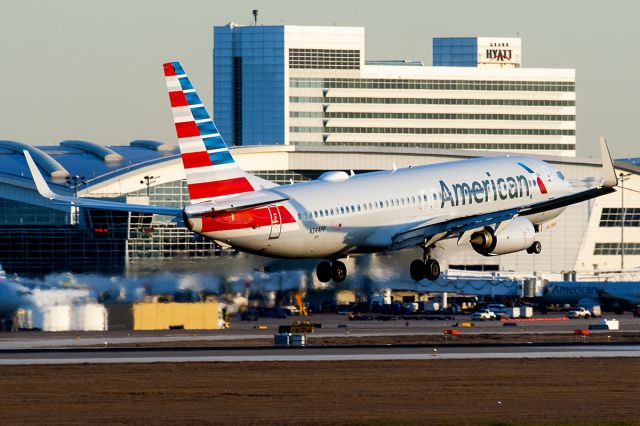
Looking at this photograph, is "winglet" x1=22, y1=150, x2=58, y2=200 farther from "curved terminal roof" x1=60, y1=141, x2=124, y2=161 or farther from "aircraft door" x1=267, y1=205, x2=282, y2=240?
"curved terminal roof" x1=60, y1=141, x2=124, y2=161

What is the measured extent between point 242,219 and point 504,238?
52.5 ft

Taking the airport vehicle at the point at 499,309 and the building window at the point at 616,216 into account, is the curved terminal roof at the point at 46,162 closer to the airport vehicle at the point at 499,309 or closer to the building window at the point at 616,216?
the airport vehicle at the point at 499,309

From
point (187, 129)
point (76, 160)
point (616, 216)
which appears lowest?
point (187, 129)

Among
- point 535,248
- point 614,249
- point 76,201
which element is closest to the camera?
point 76,201

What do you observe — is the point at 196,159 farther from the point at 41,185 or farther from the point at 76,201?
the point at 41,185

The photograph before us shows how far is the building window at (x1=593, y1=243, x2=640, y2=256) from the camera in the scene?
17175 cm

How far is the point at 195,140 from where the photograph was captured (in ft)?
215

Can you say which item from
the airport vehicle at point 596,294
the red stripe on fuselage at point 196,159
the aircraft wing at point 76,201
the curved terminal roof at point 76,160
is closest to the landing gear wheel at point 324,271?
the aircraft wing at point 76,201

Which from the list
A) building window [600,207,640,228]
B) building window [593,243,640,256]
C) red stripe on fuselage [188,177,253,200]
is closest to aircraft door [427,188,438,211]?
red stripe on fuselage [188,177,253,200]

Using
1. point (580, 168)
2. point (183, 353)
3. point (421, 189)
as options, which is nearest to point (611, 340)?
point (421, 189)

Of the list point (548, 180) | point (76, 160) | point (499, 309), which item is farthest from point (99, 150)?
point (548, 180)

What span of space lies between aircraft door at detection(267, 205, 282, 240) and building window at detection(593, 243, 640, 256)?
354 ft

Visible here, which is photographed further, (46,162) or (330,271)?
(46,162)

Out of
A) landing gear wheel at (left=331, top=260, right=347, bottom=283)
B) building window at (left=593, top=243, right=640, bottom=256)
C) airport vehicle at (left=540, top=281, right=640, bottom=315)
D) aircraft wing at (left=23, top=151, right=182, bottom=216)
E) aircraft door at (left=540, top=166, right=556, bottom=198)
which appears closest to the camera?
aircraft wing at (left=23, top=151, right=182, bottom=216)
